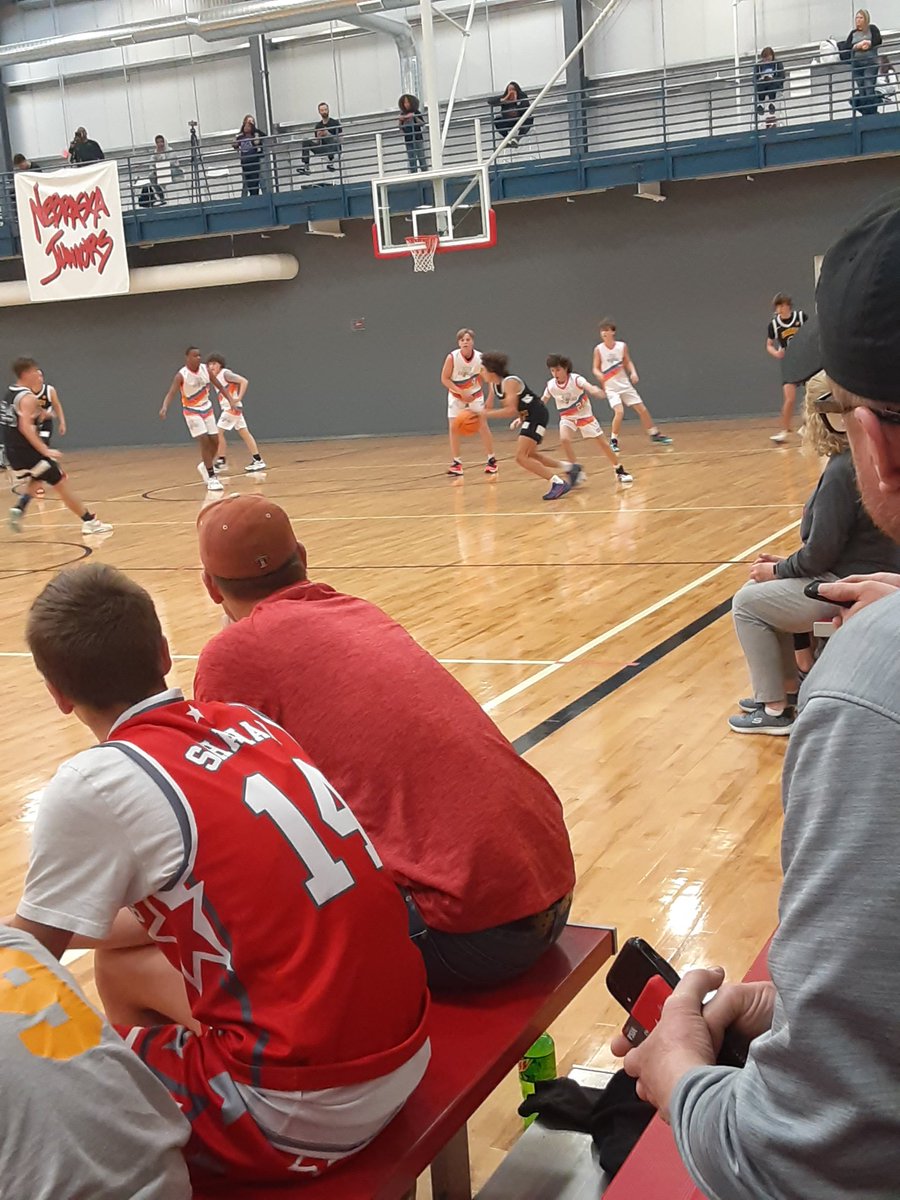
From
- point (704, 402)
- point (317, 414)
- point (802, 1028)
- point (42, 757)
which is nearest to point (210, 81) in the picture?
point (317, 414)

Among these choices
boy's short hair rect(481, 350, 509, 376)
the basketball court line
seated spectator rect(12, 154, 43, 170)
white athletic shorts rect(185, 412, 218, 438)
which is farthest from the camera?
seated spectator rect(12, 154, 43, 170)

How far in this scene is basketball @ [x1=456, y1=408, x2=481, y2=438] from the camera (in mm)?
14164

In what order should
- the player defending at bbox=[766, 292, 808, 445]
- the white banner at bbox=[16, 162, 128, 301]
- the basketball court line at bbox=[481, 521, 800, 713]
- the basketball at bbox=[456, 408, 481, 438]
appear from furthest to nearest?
the white banner at bbox=[16, 162, 128, 301] → the player defending at bbox=[766, 292, 808, 445] → the basketball at bbox=[456, 408, 481, 438] → the basketball court line at bbox=[481, 521, 800, 713]

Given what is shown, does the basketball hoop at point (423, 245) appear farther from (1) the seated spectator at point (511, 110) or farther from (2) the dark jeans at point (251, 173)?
(2) the dark jeans at point (251, 173)

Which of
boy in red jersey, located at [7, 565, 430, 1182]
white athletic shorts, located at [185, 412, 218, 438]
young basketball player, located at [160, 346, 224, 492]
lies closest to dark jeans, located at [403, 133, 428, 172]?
young basketball player, located at [160, 346, 224, 492]

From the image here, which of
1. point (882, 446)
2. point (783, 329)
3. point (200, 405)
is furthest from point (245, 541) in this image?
point (783, 329)

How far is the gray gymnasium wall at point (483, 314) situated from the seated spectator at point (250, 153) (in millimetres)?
1084

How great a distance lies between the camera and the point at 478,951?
90.7 inches

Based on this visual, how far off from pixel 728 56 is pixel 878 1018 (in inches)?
787

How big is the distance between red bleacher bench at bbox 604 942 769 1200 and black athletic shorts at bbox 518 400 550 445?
34.7 feet

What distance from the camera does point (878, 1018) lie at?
0.92 metres

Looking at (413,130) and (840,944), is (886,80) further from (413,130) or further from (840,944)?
(840,944)

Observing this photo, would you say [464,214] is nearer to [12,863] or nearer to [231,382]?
[231,382]

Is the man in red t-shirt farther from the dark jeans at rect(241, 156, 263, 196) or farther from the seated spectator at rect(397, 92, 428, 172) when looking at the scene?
the dark jeans at rect(241, 156, 263, 196)
